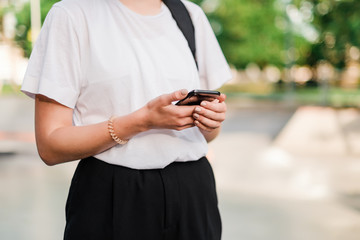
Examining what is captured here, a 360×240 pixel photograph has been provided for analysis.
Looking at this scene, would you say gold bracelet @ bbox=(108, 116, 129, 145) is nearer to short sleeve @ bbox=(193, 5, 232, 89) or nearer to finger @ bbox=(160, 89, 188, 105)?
finger @ bbox=(160, 89, 188, 105)

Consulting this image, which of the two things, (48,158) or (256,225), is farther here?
(256,225)

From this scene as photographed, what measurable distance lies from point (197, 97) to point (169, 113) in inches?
3.6

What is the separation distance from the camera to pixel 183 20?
1.53 m

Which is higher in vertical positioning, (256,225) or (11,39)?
(256,225)

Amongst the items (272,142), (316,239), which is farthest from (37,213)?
(272,142)

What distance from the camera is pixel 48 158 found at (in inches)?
54.9

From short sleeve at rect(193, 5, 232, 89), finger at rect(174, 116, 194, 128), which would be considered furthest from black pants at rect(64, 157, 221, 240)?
short sleeve at rect(193, 5, 232, 89)

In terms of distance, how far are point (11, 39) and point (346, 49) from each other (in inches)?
1096

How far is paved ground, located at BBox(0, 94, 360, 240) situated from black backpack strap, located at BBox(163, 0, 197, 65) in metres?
3.23

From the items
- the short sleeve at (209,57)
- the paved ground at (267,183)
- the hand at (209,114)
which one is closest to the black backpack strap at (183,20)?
the short sleeve at (209,57)

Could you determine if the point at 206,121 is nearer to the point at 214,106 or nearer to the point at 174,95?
the point at 214,106

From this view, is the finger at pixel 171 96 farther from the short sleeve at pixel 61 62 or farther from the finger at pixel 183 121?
the short sleeve at pixel 61 62

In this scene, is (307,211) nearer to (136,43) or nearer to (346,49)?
(136,43)

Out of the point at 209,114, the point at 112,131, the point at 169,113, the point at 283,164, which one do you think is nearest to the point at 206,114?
the point at 209,114
